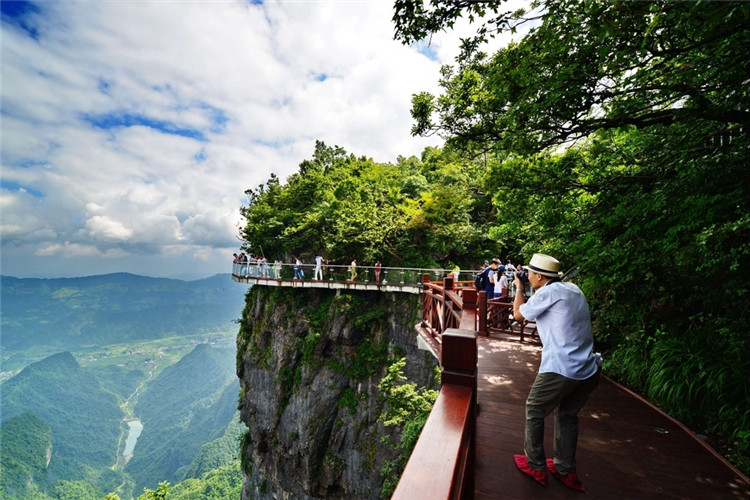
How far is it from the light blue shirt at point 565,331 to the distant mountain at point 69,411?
123 metres

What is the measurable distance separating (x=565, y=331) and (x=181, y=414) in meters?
166

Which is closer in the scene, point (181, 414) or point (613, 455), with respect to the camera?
point (613, 455)

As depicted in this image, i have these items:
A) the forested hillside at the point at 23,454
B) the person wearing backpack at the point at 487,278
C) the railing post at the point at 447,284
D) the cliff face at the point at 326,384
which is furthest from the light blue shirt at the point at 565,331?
the forested hillside at the point at 23,454

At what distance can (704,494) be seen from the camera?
253 cm

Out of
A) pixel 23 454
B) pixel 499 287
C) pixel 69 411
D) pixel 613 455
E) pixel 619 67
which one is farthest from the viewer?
pixel 69 411

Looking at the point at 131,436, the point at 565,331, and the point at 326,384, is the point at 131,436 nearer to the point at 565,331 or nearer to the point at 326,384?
the point at 326,384

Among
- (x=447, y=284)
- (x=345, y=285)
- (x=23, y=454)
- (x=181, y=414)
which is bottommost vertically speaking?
(x=181, y=414)

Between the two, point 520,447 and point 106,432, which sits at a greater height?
point 520,447

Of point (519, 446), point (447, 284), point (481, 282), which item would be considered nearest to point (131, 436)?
point (481, 282)

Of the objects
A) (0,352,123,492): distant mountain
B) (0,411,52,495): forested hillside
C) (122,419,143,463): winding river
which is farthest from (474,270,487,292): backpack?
(122,419,143,463): winding river

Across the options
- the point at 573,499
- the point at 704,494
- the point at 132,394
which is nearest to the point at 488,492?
the point at 573,499

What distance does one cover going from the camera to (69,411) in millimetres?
124938

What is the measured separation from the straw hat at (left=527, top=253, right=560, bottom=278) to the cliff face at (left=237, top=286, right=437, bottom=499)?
12906mm

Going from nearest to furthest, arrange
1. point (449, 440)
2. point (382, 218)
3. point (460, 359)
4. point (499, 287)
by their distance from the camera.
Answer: point (449, 440) → point (460, 359) → point (499, 287) → point (382, 218)
